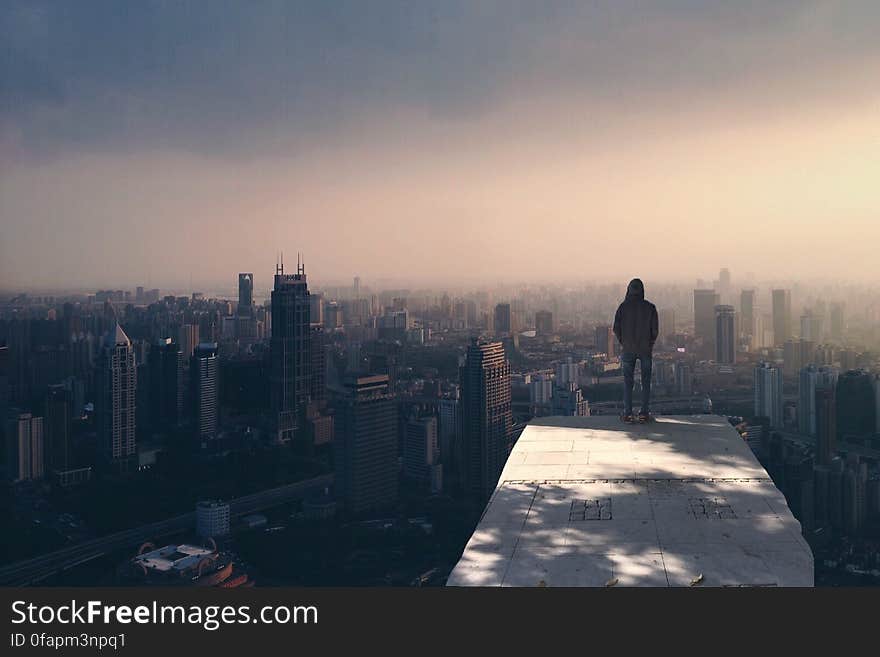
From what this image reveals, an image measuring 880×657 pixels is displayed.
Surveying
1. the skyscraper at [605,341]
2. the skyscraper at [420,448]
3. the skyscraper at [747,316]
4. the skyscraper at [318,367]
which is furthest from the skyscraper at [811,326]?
the skyscraper at [318,367]

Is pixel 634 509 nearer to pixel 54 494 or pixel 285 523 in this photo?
pixel 285 523

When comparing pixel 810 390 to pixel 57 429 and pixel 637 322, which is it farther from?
pixel 57 429

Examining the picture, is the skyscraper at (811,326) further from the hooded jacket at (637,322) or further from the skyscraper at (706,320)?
the hooded jacket at (637,322)

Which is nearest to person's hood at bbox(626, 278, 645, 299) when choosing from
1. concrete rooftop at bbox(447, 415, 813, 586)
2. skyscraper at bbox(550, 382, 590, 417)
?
concrete rooftop at bbox(447, 415, 813, 586)

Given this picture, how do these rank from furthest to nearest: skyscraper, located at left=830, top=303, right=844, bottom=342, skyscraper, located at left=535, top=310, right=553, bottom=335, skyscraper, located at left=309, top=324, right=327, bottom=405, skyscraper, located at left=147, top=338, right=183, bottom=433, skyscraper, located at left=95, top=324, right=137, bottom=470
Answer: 1. skyscraper, located at left=309, top=324, right=327, bottom=405
2. skyscraper, located at left=535, top=310, right=553, bottom=335
3. skyscraper, located at left=147, top=338, right=183, bottom=433
4. skyscraper, located at left=830, top=303, right=844, bottom=342
5. skyscraper, located at left=95, top=324, right=137, bottom=470

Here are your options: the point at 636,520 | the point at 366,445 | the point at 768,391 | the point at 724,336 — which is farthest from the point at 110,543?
the point at 724,336

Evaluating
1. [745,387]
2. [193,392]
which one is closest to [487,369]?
[745,387]

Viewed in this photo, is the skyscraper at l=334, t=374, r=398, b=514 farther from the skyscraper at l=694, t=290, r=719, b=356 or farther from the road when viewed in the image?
the skyscraper at l=694, t=290, r=719, b=356
